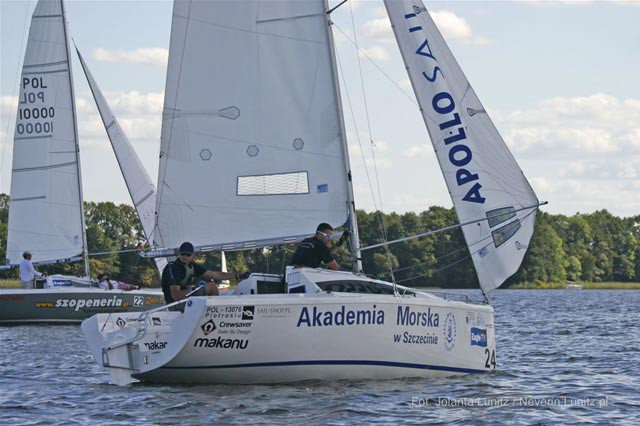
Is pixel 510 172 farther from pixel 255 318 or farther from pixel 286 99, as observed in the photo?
pixel 255 318

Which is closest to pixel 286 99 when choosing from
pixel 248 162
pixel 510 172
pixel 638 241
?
pixel 248 162

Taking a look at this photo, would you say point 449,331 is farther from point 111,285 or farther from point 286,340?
point 111,285

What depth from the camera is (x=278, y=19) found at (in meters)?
20.6

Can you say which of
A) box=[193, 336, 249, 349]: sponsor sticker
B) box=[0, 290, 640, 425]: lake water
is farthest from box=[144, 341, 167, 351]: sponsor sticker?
box=[193, 336, 249, 349]: sponsor sticker

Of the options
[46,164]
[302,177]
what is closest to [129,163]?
[46,164]

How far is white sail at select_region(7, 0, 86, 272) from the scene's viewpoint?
1453 inches

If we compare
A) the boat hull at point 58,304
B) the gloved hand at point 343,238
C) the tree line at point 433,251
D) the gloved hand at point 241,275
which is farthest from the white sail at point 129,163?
the gloved hand at point 343,238

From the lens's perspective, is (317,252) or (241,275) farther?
(241,275)

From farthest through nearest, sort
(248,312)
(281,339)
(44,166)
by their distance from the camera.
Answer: (44,166), (281,339), (248,312)

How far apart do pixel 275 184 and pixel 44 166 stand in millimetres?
18286

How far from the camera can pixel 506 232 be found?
1981cm

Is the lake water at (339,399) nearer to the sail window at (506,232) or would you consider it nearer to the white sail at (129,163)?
the sail window at (506,232)

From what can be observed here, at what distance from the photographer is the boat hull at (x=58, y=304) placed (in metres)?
34.7

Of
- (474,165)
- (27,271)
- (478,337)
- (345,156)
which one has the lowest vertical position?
(478,337)
